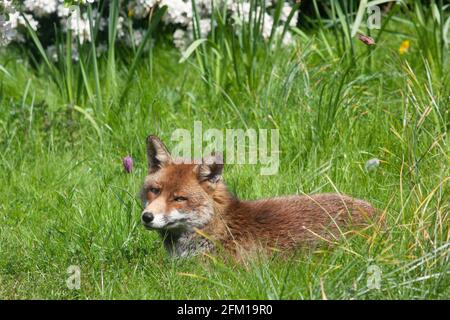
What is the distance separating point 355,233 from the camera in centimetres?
512

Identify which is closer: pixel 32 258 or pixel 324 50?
pixel 32 258

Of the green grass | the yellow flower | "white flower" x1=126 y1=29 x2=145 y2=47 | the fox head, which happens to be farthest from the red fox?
"white flower" x1=126 y1=29 x2=145 y2=47

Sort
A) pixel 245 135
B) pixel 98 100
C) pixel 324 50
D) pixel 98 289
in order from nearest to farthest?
pixel 98 289 → pixel 245 135 → pixel 98 100 → pixel 324 50

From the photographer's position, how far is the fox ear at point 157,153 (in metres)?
5.56

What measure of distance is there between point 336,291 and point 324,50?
3.83m

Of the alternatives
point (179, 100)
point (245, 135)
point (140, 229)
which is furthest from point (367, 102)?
point (140, 229)

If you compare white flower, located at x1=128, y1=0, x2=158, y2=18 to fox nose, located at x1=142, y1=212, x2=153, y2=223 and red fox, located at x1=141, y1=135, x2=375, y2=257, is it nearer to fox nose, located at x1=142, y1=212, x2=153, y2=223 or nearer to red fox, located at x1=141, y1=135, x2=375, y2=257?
red fox, located at x1=141, y1=135, x2=375, y2=257

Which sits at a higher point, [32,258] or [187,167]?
[187,167]

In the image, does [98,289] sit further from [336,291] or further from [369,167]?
[369,167]

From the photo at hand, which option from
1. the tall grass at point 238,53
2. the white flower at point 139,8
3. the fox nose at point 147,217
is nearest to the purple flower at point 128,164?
the fox nose at point 147,217

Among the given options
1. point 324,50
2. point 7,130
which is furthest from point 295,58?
point 7,130

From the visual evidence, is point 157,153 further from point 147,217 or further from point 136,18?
point 136,18

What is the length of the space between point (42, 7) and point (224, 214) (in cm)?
374

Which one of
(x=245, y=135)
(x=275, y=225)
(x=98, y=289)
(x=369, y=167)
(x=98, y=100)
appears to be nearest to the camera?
(x=98, y=289)
